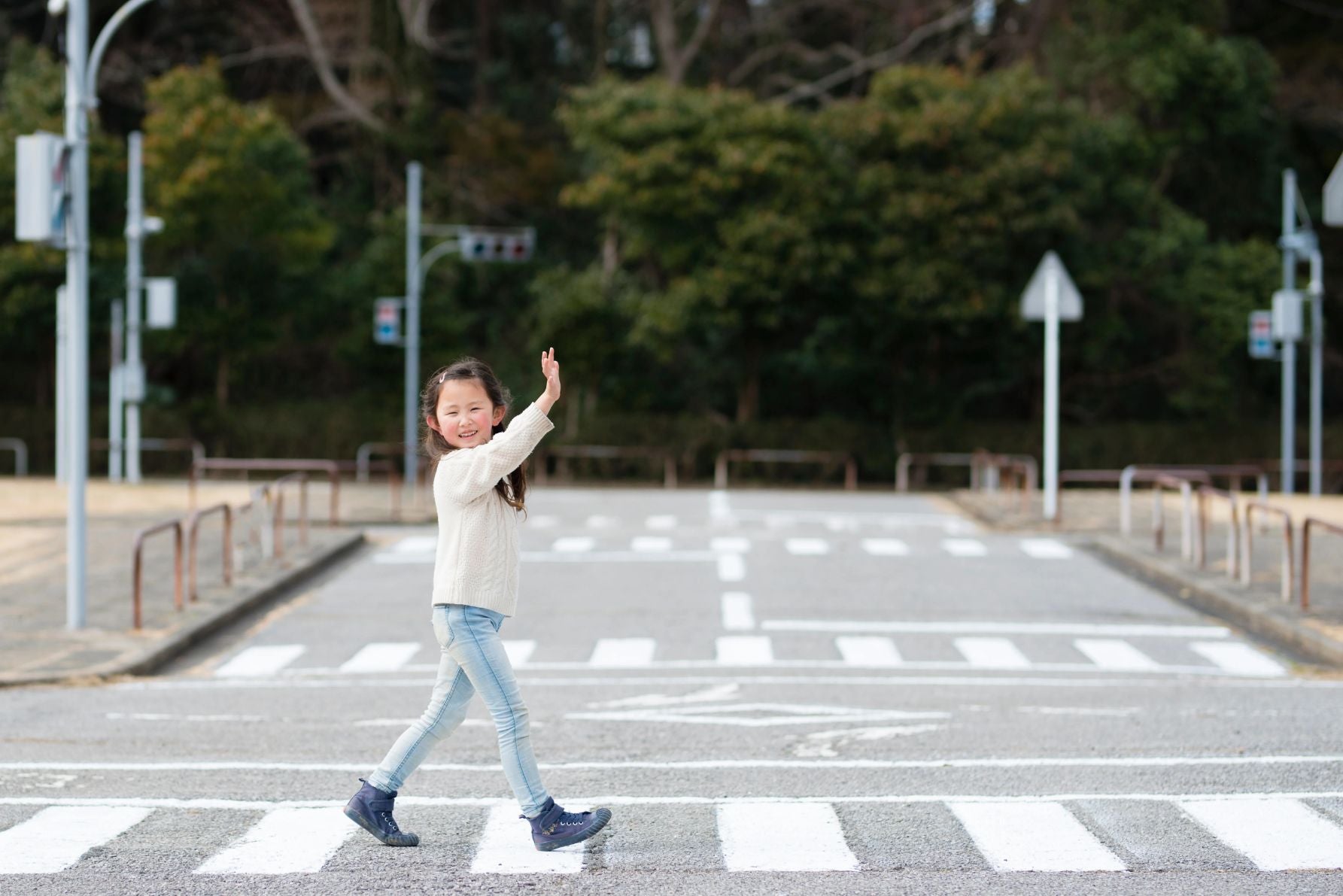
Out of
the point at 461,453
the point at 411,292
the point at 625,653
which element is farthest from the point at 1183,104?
the point at 461,453

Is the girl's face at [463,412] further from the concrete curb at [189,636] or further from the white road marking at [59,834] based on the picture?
the concrete curb at [189,636]

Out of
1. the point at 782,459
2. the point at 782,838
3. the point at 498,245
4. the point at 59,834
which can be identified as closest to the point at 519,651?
the point at 59,834

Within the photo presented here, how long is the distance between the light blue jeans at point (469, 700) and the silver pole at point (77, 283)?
857cm

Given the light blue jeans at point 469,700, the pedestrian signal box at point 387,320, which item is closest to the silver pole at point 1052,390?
the pedestrian signal box at point 387,320

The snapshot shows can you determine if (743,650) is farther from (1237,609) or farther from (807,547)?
(807,547)

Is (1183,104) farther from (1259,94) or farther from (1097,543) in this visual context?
(1097,543)

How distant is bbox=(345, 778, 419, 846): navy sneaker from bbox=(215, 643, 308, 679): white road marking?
22.4ft

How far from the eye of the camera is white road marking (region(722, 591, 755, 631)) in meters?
15.9

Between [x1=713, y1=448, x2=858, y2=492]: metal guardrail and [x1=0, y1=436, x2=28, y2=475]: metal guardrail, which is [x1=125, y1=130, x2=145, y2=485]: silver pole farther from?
[x1=713, y1=448, x2=858, y2=492]: metal guardrail

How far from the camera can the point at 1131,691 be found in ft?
38.9

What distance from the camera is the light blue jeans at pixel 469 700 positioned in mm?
6434

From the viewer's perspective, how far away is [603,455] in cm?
4453

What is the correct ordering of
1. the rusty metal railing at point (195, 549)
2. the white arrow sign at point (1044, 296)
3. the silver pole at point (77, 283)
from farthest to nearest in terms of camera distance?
the white arrow sign at point (1044, 296)
the rusty metal railing at point (195, 549)
the silver pole at point (77, 283)

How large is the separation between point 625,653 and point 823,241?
3039 cm
